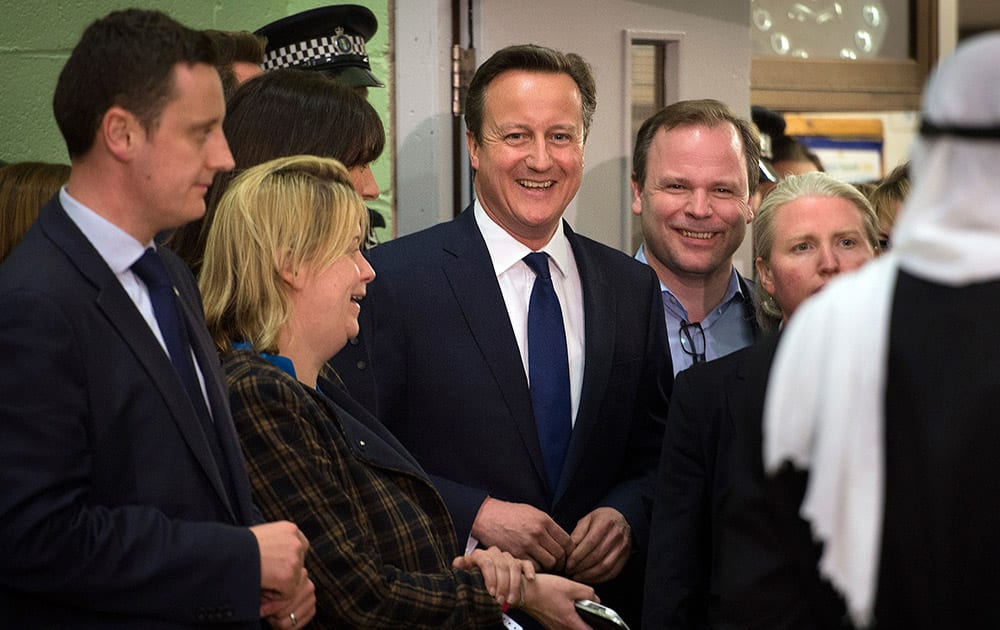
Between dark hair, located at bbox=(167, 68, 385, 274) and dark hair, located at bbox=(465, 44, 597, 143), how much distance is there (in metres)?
0.31

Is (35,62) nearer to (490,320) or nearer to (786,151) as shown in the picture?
(490,320)

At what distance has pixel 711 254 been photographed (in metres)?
2.94

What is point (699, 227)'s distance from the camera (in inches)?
116

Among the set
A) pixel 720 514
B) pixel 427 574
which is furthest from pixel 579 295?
pixel 427 574

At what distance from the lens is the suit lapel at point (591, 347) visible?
258 centimetres

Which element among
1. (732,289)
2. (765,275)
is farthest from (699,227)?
(765,275)

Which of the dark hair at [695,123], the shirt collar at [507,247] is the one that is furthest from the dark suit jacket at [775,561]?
the dark hair at [695,123]

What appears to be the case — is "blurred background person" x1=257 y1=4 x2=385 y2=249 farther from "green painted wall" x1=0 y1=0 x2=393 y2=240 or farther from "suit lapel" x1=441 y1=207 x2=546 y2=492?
"suit lapel" x1=441 y1=207 x2=546 y2=492

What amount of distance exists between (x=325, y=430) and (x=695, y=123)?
129 centimetres

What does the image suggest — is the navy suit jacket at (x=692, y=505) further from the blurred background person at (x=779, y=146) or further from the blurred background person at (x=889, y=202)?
the blurred background person at (x=779, y=146)

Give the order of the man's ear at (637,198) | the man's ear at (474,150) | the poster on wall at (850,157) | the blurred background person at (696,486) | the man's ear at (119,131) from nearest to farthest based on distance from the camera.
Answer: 1. the man's ear at (119,131)
2. the blurred background person at (696,486)
3. the man's ear at (474,150)
4. the man's ear at (637,198)
5. the poster on wall at (850,157)

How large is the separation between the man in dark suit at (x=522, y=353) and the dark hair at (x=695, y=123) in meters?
0.28

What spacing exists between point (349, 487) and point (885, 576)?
0.94m

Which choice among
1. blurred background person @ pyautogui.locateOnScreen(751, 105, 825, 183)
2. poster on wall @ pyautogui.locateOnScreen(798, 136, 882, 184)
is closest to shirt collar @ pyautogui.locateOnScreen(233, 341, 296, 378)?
blurred background person @ pyautogui.locateOnScreen(751, 105, 825, 183)
